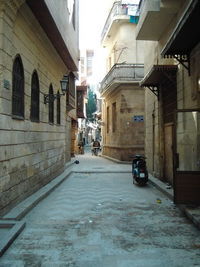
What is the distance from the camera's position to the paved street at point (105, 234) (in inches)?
170

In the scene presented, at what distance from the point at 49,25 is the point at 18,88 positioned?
258cm

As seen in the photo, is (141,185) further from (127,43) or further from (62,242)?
(127,43)

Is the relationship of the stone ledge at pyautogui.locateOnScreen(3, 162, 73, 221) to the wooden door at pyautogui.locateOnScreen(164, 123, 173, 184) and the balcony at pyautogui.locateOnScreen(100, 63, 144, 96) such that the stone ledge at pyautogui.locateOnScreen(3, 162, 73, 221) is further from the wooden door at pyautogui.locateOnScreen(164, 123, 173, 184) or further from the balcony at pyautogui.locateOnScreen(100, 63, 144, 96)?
the balcony at pyautogui.locateOnScreen(100, 63, 144, 96)

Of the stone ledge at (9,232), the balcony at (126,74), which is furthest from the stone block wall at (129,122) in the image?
the stone ledge at (9,232)

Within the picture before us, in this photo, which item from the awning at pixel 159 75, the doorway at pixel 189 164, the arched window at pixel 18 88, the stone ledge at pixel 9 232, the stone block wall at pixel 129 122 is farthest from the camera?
the stone block wall at pixel 129 122

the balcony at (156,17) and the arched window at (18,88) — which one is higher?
the balcony at (156,17)

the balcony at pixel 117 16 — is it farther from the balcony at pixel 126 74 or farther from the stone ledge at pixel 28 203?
the stone ledge at pixel 28 203

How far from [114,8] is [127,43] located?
2494 millimetres

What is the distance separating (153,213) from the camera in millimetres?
7078

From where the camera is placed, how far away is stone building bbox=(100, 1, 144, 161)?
64.7ft

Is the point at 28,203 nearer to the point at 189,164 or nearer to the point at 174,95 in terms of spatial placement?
the point at 189,164

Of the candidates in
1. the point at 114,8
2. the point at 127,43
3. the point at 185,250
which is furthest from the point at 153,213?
the point at 114,8

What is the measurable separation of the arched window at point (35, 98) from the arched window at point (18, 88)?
44.1 inches

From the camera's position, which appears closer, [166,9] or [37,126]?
[37,126]
